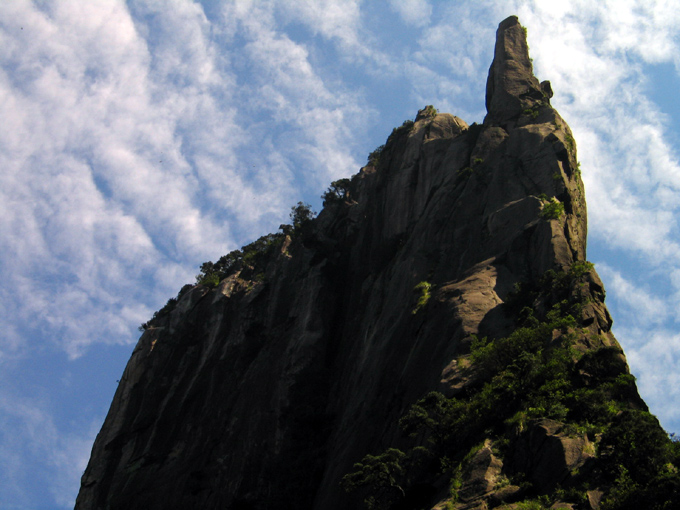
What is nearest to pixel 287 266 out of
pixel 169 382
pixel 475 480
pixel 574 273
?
pixel 169 382

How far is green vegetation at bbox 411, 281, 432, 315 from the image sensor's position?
38219mm

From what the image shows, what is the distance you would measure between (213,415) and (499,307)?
23.5 m

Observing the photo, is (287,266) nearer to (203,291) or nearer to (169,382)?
(203,291)

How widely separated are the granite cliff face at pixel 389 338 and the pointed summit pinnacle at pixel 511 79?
183 mm

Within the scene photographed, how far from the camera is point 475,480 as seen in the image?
76.7 ft

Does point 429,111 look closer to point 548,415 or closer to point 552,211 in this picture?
point 552,211

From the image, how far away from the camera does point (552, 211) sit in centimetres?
3784

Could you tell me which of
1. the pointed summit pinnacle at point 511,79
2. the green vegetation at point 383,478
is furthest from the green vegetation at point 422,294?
the pointed summit pinnacle at point 511,79

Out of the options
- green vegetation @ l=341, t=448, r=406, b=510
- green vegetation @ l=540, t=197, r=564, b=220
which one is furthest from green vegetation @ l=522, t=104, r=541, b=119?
green vegetation @ l=341, t=448, r=406, b=510

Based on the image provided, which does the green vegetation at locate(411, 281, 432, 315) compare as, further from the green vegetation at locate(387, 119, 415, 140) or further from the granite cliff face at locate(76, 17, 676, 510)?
the green vegetation at locate(387, 119, 415, 140)

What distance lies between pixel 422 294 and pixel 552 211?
8318 mm

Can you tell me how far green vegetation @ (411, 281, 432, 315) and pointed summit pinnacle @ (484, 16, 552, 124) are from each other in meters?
17.9

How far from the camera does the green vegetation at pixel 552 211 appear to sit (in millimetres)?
37625

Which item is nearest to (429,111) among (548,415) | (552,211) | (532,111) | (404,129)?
(404,129)
